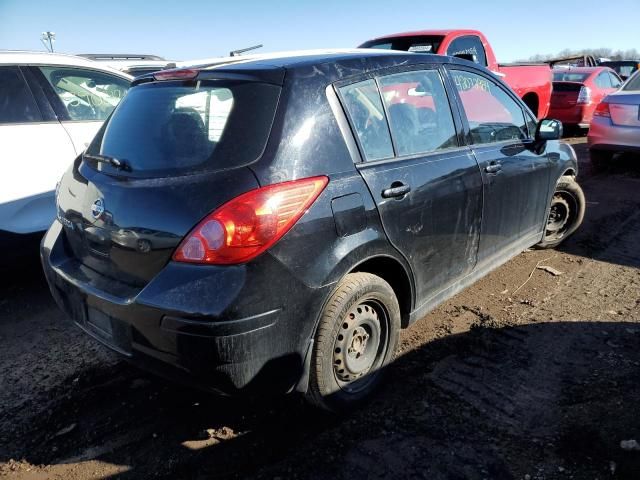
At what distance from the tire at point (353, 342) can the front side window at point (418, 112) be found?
32.4 inches

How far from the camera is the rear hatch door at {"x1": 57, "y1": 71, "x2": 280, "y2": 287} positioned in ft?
6.98

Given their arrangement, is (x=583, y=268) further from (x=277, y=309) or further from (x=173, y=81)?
(x=173, y=81)

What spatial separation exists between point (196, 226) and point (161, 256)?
220 mm

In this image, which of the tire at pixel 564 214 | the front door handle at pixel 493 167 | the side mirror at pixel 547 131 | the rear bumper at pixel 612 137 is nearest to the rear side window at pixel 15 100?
the front door handle at pixel 493 167

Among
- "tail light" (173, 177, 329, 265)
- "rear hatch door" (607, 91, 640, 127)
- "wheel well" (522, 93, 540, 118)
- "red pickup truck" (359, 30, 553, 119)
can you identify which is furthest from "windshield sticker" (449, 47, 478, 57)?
"tail light" (173, 177, 329, 265)

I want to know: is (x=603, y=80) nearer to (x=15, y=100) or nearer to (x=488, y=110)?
(x=488, y=110)

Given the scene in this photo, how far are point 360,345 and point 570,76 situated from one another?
11285 millimetres

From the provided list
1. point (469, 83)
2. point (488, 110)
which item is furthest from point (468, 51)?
point (469, 83)

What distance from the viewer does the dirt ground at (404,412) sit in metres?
2.31

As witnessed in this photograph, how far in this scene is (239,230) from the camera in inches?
81.0

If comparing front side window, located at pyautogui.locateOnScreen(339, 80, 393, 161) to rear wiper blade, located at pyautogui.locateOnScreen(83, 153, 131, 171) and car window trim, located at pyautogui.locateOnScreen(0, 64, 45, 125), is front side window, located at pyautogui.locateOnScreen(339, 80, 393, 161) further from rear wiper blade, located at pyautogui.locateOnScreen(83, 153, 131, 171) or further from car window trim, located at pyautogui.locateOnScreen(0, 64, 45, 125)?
car window trim, located at pyautogui.locateOnScreen(0, 64, 45, 125)

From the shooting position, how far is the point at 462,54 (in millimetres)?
8031

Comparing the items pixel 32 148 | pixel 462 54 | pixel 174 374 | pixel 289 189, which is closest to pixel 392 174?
pixel 289 189

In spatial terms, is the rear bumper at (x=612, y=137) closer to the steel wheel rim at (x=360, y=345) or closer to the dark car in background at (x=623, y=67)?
the steel wheel rim at (x=360, y=345)
